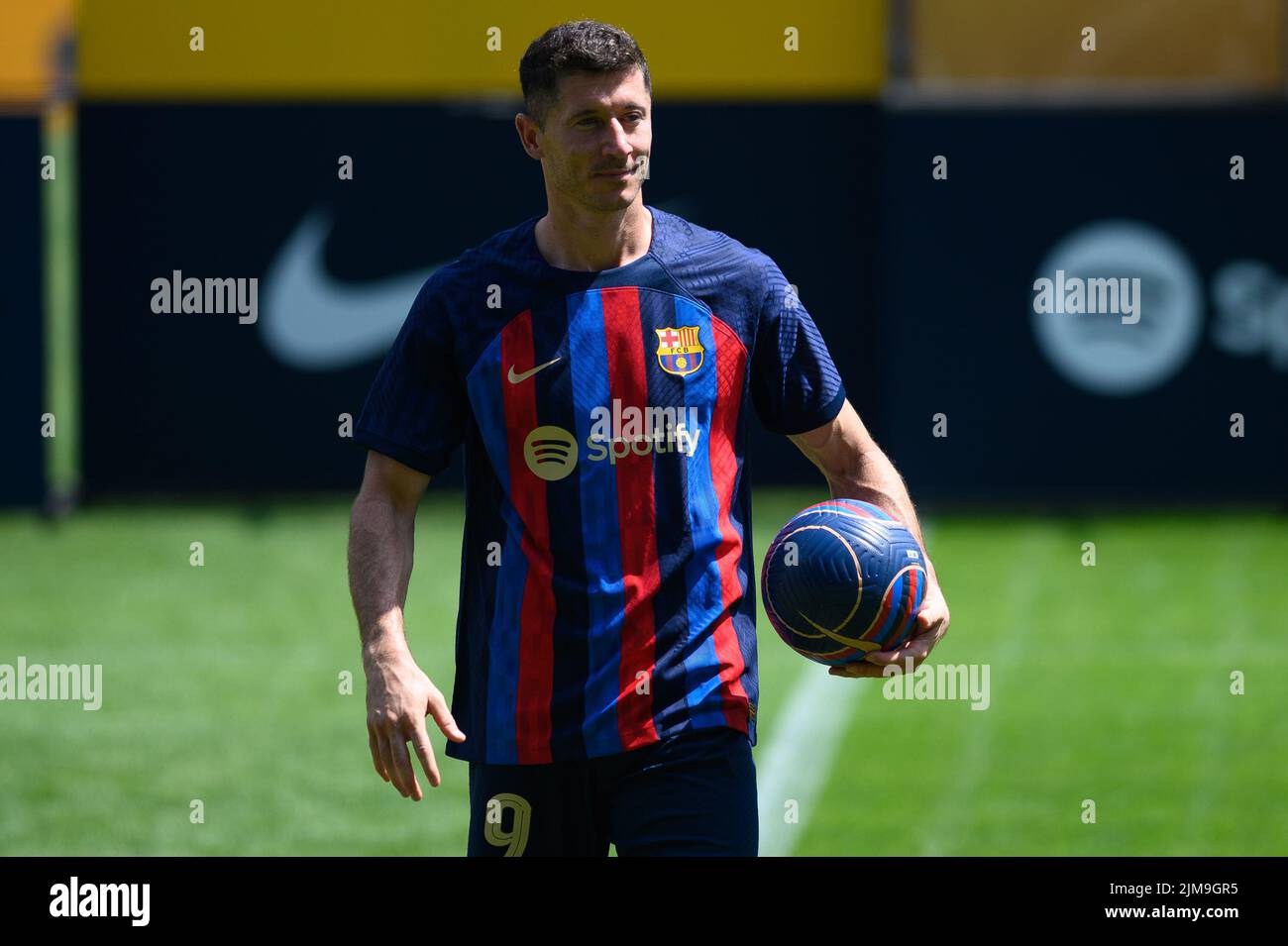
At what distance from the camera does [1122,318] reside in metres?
14.3

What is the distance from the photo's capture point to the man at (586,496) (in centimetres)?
450

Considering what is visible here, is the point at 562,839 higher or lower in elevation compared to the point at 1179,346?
lower

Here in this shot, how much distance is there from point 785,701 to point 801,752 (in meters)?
1.00

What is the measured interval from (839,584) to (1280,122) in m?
10.9

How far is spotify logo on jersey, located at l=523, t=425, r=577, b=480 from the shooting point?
4.54m

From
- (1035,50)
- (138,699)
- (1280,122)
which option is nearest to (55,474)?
(138,699)

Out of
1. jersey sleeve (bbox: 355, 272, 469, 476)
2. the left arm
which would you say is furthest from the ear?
the left arm

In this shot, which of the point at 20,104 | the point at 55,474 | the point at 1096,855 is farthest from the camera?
the point at 55,474

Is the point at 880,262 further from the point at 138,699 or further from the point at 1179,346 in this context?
the point at 138,699

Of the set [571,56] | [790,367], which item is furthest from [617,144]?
[790,367]

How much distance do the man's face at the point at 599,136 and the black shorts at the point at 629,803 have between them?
123cm

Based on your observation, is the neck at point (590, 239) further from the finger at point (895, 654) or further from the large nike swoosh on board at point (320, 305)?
the large nike swoosh on board at point (320, 305)

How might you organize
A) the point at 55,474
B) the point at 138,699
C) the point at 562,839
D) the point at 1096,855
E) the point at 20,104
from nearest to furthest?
1. the point at 562,839
2. the point at 1096,855
3. the point at 138,699
4. the point at 20,104
5. the point at 55,474

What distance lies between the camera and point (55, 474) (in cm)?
1512
